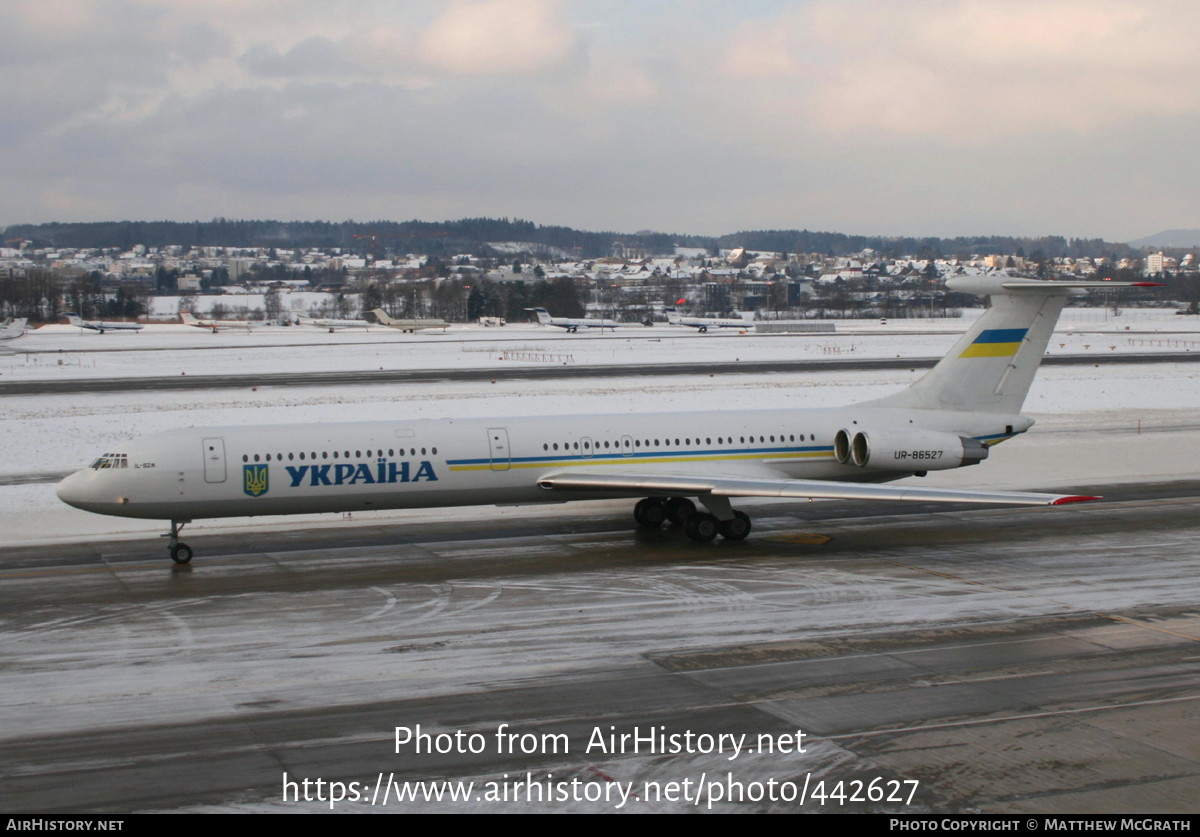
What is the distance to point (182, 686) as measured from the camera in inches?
616

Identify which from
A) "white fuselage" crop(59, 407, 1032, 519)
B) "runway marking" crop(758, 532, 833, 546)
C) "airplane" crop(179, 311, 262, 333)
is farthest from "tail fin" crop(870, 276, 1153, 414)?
"airplane" crop(179, 311, 262, 333)

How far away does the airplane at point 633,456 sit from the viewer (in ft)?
77.3

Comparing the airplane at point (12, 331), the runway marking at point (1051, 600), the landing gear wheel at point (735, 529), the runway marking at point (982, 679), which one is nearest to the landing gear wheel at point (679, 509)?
the landing gear wheel at point (735, 529)

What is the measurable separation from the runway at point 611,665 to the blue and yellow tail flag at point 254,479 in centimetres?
151

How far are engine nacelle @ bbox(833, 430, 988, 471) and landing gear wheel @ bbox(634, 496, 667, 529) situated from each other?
14.3ft

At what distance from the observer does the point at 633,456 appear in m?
26.2

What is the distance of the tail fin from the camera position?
92.7 feet

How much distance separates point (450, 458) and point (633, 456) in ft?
13.9

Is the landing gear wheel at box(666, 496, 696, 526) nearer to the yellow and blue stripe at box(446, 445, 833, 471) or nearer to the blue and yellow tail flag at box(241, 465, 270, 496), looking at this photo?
Result: the yellow and blue stripe at box(446, 445, 833, 471)

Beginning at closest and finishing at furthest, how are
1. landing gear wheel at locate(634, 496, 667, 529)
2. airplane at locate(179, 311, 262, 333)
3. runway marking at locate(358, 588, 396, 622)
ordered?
runway marking at locate(358, 588, 396, 622), landing gear wheel at locate(634, 496, 667, 529), airplane at locate(179, 311, 262, 333)

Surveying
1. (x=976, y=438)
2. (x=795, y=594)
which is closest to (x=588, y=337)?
(x=976, y=438)

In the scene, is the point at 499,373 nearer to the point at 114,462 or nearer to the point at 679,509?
the point at 679,509

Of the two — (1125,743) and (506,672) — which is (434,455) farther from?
(1125,743)
